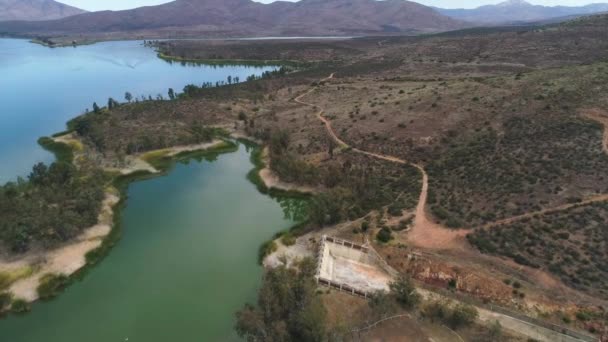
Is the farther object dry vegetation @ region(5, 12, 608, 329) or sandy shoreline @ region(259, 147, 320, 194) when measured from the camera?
sandy shoreline @ region(259, 147, 320, 194)

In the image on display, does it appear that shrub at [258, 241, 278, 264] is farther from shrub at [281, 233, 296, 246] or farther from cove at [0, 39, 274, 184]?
cove at [0, 39, 274, 184]

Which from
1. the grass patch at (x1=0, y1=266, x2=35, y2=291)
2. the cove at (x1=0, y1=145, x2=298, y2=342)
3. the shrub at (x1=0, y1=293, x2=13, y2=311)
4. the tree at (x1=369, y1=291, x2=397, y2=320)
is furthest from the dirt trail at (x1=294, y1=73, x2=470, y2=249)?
the grass patch at (x1=0, y1=266, x2=35, y2=291)

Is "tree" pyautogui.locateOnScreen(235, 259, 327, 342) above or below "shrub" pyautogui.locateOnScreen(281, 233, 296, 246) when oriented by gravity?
above

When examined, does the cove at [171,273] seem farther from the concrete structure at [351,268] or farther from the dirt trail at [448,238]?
the dirt trail at [448,238]

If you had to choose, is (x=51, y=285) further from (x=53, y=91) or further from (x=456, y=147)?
(x=53, y=91)

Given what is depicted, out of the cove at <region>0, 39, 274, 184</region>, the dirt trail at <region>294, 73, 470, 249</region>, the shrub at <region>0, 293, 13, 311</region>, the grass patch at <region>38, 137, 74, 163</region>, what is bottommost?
the shrub at <region>0, 293, 13, 311</region>

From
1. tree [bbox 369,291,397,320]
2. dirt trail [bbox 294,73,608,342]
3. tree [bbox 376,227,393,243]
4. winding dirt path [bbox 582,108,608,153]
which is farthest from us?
winding dirt path [bbox 582,108,608,153]

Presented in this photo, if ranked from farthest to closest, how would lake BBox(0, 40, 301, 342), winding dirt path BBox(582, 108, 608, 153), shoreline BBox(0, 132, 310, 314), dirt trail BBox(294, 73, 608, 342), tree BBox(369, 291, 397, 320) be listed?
1. winding dirt path BBox(582, 108, 608, 153)
2. shoreline BBox(0, 132, 310, 314)
3. lake BBox(0, 40, 301, 342)
4. tree BBox(369, 291, 397, 320)
5. dirt trail BBox(294, 73, 608, 342)
